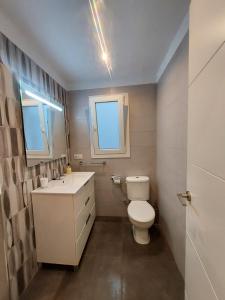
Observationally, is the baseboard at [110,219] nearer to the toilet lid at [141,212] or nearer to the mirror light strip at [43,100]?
the toilet lid at [141,212]

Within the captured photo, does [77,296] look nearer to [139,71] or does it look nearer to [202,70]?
[202,70]

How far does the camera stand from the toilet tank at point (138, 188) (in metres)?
2.34

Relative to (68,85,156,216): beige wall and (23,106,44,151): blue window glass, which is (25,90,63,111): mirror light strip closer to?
(23,106,44,151): blue window glass

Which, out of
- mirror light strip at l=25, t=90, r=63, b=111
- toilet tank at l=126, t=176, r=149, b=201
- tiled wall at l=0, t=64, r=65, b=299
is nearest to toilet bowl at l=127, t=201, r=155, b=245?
toilet tank at l=126, t=176, r=149, b=201

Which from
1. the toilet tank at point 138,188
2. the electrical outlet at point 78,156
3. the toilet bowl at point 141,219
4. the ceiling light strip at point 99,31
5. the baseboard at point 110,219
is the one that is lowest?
the baseboard at point 110,219

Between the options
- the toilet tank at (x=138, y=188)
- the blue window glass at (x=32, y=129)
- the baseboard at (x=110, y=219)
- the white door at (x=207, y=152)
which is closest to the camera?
the white door at (x=207, y=152)

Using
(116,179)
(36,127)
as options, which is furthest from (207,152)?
(116,179)

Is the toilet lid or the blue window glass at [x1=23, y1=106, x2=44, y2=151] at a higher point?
the blue window glass at [x1=23, y1=106, x2=44, y2=151]

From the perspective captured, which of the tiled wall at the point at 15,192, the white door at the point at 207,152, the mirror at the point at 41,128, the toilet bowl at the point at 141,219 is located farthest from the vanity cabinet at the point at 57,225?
the white door at the point at 207,152

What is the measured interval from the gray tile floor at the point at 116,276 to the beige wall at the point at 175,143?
0.58ft

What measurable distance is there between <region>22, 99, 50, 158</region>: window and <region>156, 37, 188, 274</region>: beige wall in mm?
1471

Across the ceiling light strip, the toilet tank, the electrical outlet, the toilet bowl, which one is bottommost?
the toilet bowl

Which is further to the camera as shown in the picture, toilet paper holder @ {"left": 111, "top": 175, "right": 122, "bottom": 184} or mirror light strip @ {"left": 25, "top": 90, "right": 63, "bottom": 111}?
toilet paper holder @ {"left": 111, "top": 175, "right": 122, "bottom": 184}

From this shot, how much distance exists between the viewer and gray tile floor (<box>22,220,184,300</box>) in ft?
4.42
